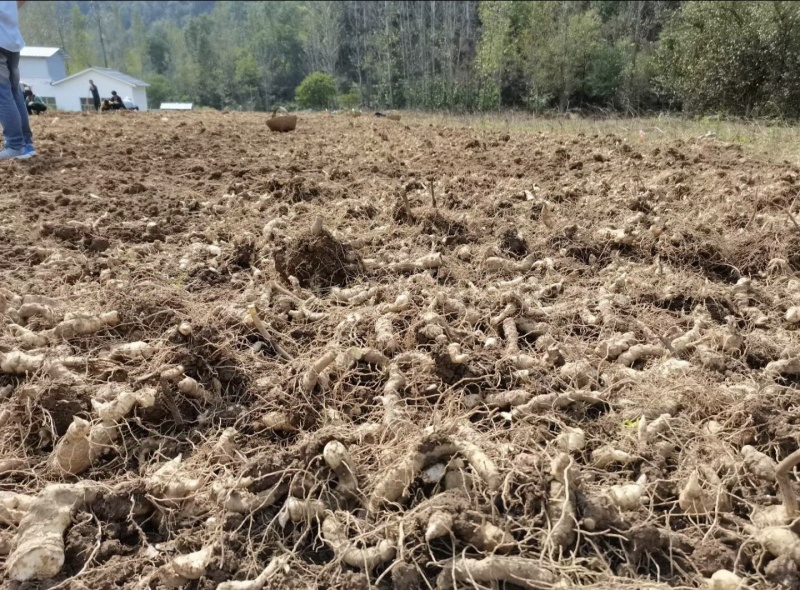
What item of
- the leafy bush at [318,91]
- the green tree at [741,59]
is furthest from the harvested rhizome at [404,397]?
the leafy bush at [318,91]

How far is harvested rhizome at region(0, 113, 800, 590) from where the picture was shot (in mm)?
1821

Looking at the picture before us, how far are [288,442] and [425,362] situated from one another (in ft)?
2.52

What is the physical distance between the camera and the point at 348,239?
4.36 metres

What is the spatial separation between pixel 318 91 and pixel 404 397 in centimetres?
4068

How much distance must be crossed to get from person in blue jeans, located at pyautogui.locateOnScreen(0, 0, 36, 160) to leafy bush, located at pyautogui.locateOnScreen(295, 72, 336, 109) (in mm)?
34636

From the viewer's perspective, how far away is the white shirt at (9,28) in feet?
19.1

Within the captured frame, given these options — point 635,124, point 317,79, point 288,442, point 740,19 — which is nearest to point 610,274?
point 288,442

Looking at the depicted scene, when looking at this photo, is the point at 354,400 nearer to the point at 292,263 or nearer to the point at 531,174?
the point at 292,263

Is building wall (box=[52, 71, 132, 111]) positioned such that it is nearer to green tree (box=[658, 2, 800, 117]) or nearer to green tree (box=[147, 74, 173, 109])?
green tree (box=[147, 74, 173, 109])

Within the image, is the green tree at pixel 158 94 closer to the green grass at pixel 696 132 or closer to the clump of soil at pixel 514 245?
the green grass at pixel 696 132

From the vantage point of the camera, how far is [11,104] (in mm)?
6125

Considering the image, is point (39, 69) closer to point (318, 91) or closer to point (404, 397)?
point (318, 91)

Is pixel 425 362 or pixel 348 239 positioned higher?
pixel 348 239

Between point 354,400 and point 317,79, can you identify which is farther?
point 317,79
